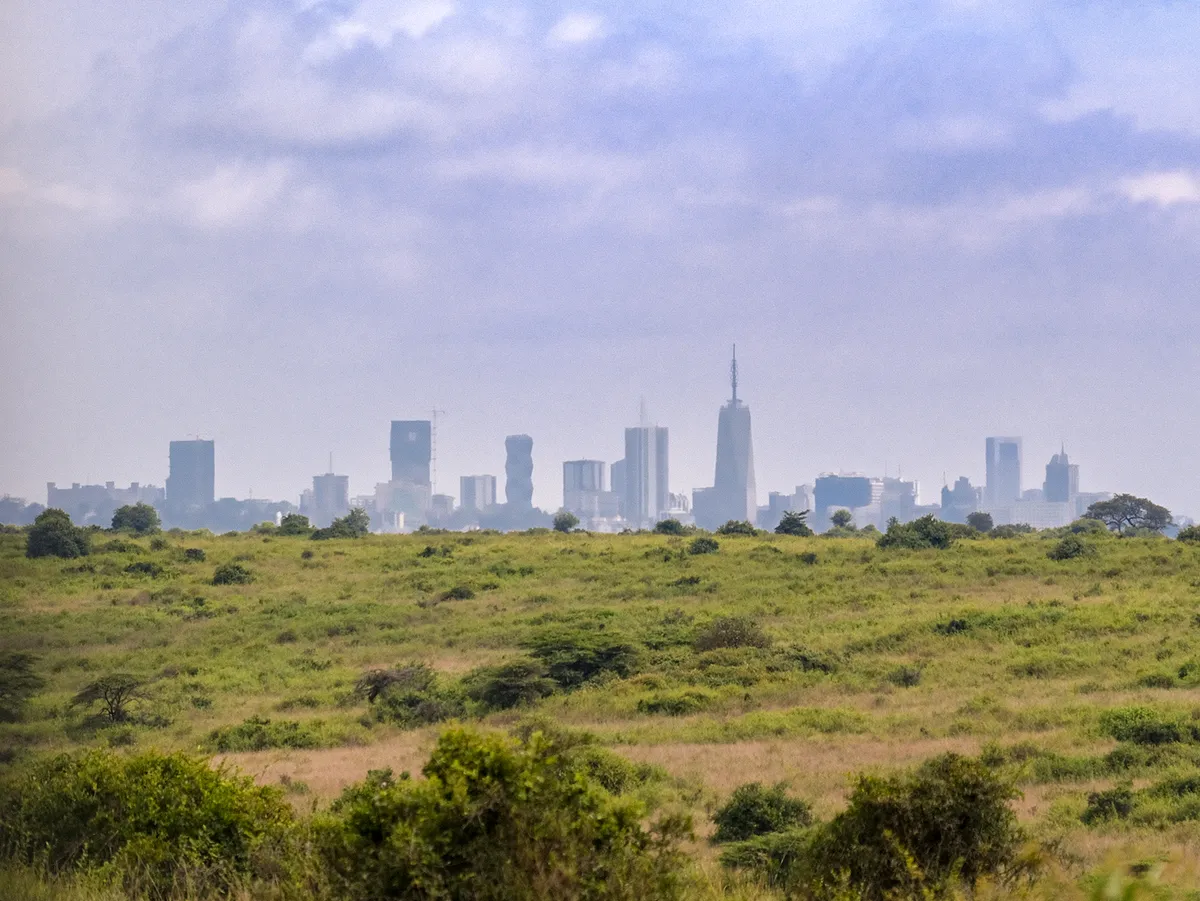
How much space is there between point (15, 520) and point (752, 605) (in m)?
38.0

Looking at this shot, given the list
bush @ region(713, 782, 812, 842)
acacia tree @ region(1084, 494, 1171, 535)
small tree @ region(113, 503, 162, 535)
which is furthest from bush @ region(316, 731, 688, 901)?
acacia tree @ region(1084, 494, 1171, 535)

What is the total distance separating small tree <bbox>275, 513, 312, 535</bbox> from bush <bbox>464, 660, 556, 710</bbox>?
42.5m

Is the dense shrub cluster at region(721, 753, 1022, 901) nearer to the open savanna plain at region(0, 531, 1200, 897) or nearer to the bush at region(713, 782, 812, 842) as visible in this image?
the open savanna plain at region(0, 531, 1200, 897)

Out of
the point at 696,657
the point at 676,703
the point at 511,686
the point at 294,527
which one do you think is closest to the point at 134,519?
the point at 294,527

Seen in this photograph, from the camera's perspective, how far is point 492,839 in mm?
6887

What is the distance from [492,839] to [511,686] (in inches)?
923

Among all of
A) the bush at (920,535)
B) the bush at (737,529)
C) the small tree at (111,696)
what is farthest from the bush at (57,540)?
the bush at (920,535)

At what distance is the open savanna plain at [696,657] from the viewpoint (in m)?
19.5

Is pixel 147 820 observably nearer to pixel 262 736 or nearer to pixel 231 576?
pixel 262 736

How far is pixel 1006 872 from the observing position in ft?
30.2

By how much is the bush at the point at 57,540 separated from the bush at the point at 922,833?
161 feet

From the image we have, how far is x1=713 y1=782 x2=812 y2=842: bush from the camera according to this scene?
1581 centimetres

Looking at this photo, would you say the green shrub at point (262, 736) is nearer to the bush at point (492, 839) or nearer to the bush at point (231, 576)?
the bush at point (492, 839)

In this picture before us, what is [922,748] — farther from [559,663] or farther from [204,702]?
[204,702]
